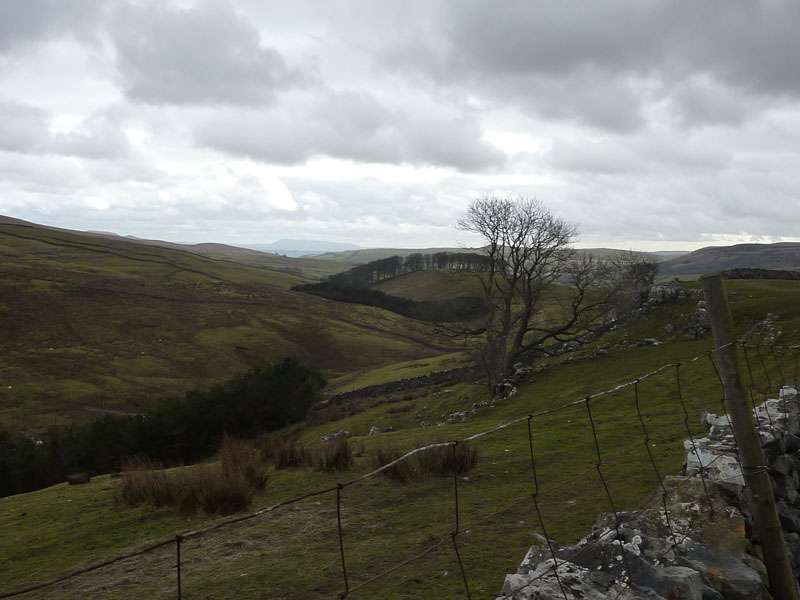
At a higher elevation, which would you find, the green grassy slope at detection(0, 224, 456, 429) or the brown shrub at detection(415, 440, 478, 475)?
the brown shrub at detection(415, 440, 478, 475)

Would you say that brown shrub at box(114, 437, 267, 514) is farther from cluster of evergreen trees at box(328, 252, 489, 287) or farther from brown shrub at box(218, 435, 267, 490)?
cluster of evergreen trees at box(328, 252, 489, 287)

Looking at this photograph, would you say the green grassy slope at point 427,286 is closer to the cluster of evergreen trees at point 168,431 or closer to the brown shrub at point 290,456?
the cluster of evergreen trees at point 168,431

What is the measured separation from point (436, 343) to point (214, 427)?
5535 centimetres

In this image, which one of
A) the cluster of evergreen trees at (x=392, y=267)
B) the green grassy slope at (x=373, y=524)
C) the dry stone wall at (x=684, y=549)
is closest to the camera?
the dry stone wall at (x=684, y=549)

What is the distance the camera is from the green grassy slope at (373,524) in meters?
5.86

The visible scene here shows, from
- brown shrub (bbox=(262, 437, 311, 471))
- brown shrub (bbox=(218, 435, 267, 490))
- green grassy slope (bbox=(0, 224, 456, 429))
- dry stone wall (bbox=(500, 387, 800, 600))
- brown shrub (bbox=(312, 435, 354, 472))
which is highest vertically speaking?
dry stone wall (bbox=(500, 387, 800, 600))

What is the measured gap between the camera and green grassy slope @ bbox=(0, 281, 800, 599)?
5.86 m

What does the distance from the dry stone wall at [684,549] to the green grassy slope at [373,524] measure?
571 millimetres

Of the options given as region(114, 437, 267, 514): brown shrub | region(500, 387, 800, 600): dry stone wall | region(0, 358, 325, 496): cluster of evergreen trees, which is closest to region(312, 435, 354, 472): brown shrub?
region(114, 437, 267, 514): brown shrub

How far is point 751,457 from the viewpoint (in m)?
4.66

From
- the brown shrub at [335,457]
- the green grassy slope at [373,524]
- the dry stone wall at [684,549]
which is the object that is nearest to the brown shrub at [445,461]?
the green grassy slope at [373,524]

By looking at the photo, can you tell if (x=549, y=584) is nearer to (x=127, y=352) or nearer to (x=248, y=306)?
(x=127, y=352)

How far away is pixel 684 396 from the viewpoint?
15586 mm

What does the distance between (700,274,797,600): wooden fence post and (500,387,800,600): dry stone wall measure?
178mm
